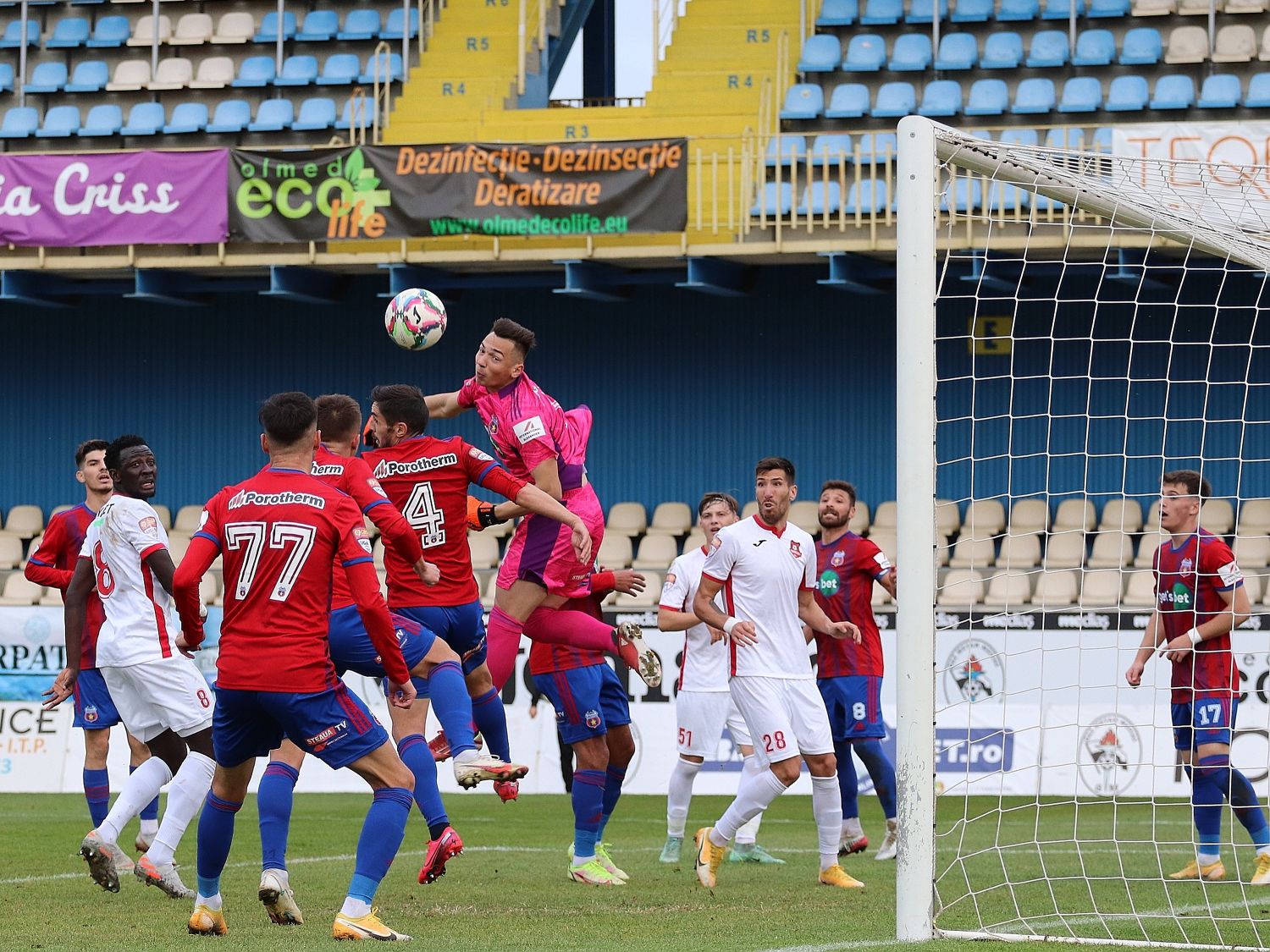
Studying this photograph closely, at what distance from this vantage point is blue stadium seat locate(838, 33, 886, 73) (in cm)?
2109

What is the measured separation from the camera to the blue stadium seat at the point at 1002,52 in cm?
2070

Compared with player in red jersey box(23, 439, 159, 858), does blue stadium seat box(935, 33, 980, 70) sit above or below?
above

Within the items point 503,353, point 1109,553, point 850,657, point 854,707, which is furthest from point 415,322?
point 1109,553

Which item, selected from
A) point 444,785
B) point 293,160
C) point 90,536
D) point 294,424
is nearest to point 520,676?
point 444,785

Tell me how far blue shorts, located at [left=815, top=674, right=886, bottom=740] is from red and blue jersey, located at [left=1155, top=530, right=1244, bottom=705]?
188cm

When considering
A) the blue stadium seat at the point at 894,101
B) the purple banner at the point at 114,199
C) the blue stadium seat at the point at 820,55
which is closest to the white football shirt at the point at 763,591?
the purple banner at the point at 114,199

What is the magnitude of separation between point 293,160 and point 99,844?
476 inches

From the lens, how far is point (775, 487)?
360 inches

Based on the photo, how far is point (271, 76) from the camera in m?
22.9

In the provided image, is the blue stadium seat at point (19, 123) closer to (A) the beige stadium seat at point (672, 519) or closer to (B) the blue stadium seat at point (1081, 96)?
(A) the beige stadium seat at point (672, 519)

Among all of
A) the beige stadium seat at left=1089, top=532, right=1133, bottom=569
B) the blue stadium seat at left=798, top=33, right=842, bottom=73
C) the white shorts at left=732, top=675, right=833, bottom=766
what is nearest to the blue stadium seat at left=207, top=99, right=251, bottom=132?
the blue stadium seat at left=798, top=33, right=842, bottom=73

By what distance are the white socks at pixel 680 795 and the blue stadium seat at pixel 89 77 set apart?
15.9 metres

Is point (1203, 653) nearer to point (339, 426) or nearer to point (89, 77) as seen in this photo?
point (339, 426)

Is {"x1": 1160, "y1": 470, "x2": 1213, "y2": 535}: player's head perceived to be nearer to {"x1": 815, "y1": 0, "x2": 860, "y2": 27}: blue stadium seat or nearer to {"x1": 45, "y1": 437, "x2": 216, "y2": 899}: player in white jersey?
{"x1": 45, "y1": 437, "x2": 216, "y2": 899}: player in white jersey
